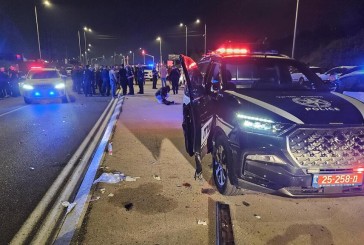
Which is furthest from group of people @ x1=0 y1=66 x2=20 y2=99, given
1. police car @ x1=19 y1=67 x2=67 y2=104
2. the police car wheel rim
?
the police car wheel rim

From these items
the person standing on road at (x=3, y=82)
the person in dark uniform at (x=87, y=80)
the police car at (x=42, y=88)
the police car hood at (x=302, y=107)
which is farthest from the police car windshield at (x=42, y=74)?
the police car hood at (x=302, y=107)

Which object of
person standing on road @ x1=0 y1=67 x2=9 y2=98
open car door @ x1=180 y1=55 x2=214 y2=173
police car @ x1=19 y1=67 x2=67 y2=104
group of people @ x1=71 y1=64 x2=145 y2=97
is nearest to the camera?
open car door @ x1=180 y1=55 x2=214 y2=173

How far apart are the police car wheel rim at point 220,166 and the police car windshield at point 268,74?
3.64 feet

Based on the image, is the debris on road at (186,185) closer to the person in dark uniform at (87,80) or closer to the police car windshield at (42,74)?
the police car windshield at (42,74)

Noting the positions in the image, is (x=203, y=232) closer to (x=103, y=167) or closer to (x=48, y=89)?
(x=103, y=167)

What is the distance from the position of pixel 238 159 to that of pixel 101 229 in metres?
1.71

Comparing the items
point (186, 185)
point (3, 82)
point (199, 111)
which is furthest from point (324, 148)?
point (3, 82)

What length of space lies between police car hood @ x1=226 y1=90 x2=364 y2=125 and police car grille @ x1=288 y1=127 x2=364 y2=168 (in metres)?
0.13

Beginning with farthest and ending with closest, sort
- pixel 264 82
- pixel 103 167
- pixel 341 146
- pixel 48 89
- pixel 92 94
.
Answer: pixel 92 94 → pixel 48 89 → pixel 103 167 → pixel 264 82 → pixel 341 146

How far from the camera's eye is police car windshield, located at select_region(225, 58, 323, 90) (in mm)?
5168

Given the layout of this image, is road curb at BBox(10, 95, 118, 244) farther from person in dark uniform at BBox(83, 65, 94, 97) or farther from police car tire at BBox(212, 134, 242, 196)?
person in dark uniform at BBox(83, 65, 94, 97)

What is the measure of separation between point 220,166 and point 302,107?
133 centimetres

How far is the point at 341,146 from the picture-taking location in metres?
3.64

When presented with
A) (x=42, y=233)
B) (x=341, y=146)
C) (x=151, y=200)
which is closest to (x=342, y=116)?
(x=341, y=146)
